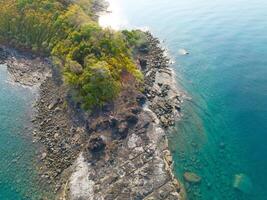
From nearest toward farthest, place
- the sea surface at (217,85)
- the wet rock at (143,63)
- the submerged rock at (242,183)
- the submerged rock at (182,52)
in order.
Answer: the submerged rock at (242,183) → the sea surface at (217,85) → the wet rock at (143,63) → the submerged rock at (182,52)

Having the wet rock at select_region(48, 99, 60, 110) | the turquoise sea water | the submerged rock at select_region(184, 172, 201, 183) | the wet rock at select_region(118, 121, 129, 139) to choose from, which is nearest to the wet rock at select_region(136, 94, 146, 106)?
the wet rock at select_region(118, 121, 129, 139)

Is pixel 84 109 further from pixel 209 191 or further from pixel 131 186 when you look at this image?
pixel 209 191

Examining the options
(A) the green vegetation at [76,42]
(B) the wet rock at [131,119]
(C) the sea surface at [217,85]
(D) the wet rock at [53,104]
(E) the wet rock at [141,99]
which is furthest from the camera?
(D) the wet rock at [53,104]

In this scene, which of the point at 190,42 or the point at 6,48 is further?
the point at 190,42

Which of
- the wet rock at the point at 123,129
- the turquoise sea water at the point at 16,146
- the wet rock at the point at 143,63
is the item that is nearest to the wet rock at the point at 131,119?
the wet rock at the point at 123,129

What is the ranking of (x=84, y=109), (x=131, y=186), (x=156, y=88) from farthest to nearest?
(x=156, y=88)
(x=84, y=109)
(x=131, y=186)

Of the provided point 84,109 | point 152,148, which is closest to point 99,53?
point 84,109

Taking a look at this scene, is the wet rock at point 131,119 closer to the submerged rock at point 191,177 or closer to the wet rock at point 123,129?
the wet rock at point 123,129
